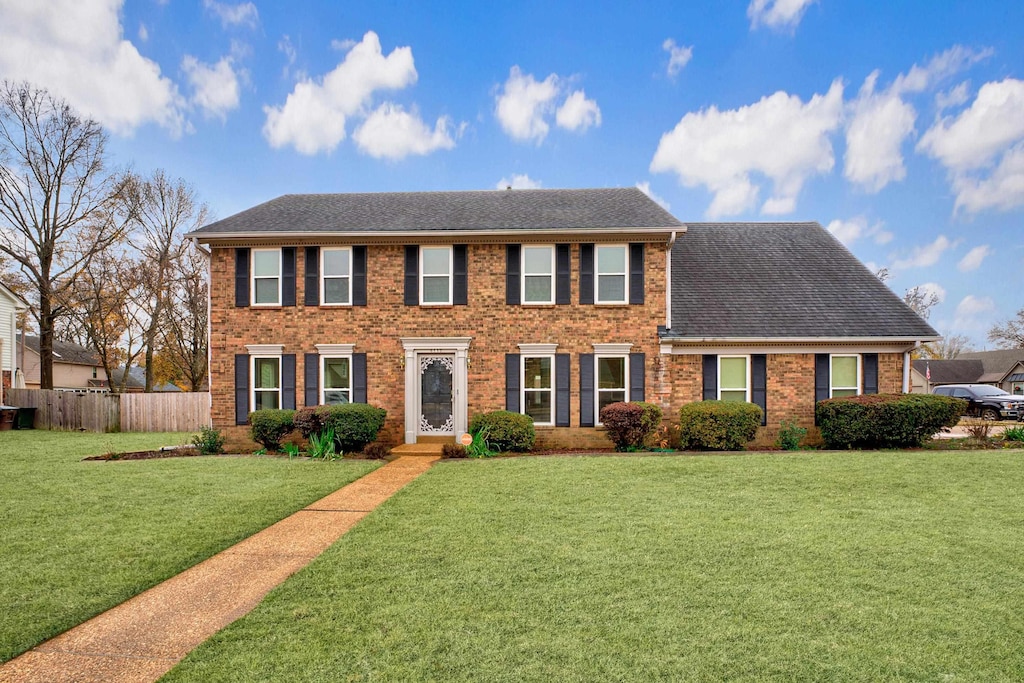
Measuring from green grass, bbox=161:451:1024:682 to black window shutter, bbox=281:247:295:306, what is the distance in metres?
7.98

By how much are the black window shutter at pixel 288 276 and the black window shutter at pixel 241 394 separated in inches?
76.0

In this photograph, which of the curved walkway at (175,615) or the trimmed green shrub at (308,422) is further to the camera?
the trimmed green shrub at (308,422)

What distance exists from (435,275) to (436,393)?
294 centimetres

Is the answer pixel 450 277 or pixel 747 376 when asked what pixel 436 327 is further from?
pixel 747 376

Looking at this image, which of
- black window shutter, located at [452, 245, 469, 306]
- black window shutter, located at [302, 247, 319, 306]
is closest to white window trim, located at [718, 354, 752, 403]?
black window shutter, located at [452, 245, 469, 306]

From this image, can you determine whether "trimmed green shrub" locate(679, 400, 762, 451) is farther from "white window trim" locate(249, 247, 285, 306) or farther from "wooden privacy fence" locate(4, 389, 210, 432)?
"wooden privacy fence" locate(4, 389, 210, 432)

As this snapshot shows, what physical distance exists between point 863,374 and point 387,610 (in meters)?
13.9

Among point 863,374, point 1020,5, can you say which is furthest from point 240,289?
point 1020,5

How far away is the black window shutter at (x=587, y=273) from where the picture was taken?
14.0m

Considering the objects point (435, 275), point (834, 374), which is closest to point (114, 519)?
point (435, 275)

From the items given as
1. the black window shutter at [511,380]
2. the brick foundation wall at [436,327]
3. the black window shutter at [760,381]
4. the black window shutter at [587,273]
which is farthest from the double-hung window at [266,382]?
the black window shutter at [760,381]

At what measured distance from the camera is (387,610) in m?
4.22

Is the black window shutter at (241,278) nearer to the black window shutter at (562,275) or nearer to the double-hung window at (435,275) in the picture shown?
the double-hung window at (435,275)

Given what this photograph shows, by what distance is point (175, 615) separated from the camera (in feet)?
14.0
